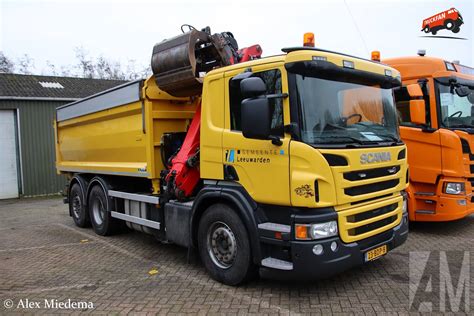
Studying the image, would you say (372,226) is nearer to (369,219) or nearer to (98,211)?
(369,219)

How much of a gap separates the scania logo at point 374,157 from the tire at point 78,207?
243 inches

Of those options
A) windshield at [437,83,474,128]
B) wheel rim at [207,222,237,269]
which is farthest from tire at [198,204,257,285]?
windshield at [437,83,474,128]

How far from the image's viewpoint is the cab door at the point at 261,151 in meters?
4.18

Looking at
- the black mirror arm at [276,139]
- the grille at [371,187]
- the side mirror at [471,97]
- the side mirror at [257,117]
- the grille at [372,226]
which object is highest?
the side mirror at [471,97]

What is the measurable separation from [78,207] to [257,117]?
6.28 meters

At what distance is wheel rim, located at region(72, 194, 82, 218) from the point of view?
879 cm

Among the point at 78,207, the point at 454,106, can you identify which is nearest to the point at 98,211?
Result: the point at 78,207

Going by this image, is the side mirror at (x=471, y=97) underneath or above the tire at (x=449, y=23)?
underneath

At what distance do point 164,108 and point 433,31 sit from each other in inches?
313

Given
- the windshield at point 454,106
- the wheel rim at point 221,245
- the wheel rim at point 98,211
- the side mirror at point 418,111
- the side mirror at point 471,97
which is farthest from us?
the wheel rim at point 98,211

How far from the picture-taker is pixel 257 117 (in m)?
4.08

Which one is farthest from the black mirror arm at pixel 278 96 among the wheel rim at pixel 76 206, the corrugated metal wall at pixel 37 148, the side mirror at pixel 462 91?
the corrugated metal wall at pixel 37 148

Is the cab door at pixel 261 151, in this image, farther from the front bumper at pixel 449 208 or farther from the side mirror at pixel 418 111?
the front bumper at pixel 449 208

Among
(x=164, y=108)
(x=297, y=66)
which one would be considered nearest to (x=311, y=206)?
(x=297, y=66)
